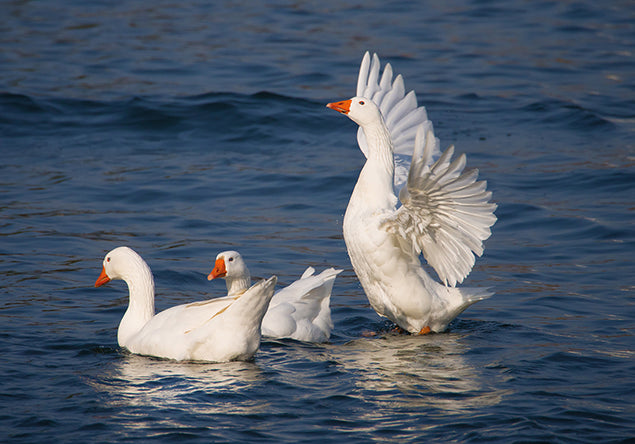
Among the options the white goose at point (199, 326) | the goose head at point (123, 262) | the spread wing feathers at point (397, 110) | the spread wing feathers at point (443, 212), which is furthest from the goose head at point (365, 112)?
the goose head at point (123, 262)

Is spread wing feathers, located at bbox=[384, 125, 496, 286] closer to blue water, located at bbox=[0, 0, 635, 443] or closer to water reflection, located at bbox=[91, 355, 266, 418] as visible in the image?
blue water, located at bbox=[0, 0, 635, 443]

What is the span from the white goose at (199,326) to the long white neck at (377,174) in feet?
5.20

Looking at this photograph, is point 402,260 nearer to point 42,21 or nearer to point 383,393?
point 383,393

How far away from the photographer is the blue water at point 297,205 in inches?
226

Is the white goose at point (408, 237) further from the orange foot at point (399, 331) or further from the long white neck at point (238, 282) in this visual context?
the long white neck at point (238, 282)

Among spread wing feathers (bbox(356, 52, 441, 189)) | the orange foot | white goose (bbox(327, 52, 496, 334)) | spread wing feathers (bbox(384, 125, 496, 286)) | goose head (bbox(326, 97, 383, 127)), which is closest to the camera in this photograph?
spread wing feathers (bbox(384, 125, 496, 286))

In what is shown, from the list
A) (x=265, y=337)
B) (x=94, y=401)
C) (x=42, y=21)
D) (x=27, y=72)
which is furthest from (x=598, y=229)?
(x=42, y=21)

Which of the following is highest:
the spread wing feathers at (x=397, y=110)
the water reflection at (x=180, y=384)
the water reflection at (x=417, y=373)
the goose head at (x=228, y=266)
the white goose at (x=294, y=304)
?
the spread wing feathers at (x=397, y=110)

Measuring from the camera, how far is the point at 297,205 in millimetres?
11359

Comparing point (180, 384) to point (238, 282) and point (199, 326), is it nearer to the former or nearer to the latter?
point (199, 326)

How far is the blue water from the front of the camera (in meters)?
5.75

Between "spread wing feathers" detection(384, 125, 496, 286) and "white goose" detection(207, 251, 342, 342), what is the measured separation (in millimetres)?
865

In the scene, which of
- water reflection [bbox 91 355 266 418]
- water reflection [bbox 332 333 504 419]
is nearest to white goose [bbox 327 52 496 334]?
water reflection [bbox 332 333 504 419]

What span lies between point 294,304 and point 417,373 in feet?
4.64
